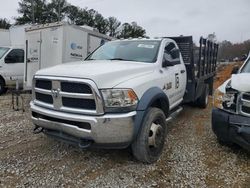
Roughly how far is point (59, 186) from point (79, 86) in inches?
51.0

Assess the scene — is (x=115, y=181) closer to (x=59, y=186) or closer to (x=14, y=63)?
(x=59, y=186)

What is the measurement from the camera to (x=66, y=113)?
381 cm

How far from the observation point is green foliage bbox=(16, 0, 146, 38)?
150 feet

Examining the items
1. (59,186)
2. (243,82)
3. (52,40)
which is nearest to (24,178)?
(59,186)

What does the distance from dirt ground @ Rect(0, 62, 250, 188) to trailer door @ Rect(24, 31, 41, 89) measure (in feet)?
13.3

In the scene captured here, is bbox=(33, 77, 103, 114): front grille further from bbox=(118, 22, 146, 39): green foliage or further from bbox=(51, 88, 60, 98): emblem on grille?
bbox=(118, 22, 146, 39): green foliage

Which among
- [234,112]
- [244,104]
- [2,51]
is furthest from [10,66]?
[244,104]

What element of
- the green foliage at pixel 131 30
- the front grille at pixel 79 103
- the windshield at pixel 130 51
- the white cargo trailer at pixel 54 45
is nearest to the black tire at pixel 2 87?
the white cargo trailer at pixel 54 45

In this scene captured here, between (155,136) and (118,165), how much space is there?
27.5 inches

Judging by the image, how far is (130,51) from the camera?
Answer: 17.1ft

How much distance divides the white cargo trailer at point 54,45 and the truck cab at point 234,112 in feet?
17.7

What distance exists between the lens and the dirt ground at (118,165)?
372 centimetres

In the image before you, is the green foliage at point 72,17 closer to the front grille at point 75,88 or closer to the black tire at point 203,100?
the black tire at point 203,100

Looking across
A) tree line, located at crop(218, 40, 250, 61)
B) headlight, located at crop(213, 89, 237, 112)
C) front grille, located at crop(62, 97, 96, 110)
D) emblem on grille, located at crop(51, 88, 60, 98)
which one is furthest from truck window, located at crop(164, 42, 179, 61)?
tree line, located at crop(218, 40, 250, 61)
